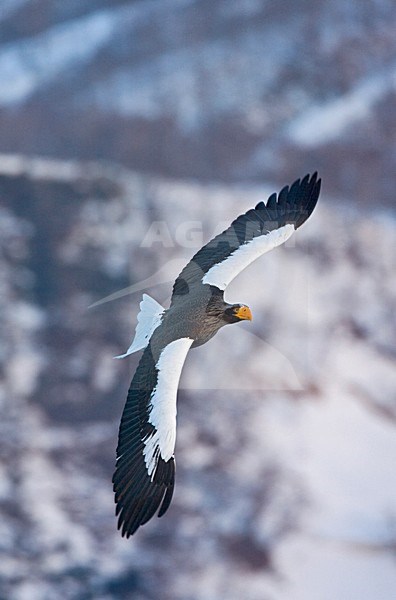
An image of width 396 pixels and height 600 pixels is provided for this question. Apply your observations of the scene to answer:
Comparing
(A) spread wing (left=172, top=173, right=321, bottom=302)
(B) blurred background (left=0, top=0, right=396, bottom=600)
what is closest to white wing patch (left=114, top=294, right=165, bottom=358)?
(A) spread wing (left=172, top=173, right=321, bottom=302)

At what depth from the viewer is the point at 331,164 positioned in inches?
479

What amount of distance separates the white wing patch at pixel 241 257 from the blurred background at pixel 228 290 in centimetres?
469

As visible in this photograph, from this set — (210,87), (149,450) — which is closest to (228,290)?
(210,87)

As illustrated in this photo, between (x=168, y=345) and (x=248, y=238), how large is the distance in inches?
31.3

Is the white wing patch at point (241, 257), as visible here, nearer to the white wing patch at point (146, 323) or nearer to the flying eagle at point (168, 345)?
the flying eagle at point (168, 345)

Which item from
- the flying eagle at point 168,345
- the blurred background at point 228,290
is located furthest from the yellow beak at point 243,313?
the blurred background at point 228,290

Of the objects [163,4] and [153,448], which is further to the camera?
[163,4]

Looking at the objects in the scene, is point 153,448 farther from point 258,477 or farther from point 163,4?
point 163,4

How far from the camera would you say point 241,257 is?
16.5 ft

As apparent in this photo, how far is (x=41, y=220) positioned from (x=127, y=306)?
1.36 metres

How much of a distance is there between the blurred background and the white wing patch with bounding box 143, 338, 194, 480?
503 centimetres

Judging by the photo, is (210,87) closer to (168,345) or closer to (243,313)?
(243,313)

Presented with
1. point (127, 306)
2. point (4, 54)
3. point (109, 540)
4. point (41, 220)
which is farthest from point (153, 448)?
point (4, 54)

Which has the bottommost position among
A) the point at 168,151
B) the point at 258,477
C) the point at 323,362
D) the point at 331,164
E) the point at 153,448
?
the point at 153,448
